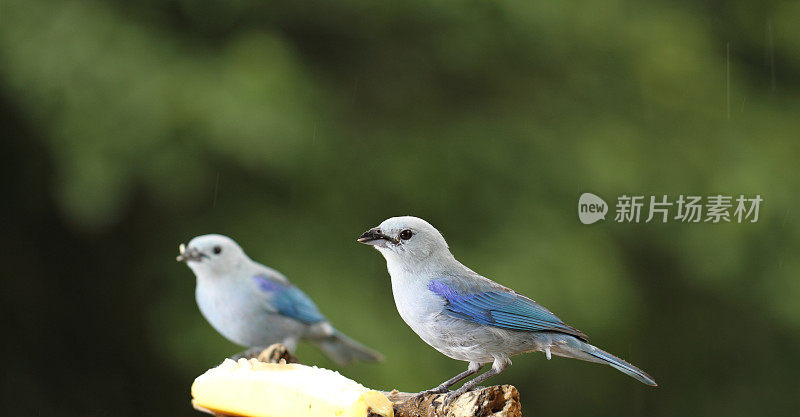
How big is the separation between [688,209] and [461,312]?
2.73m

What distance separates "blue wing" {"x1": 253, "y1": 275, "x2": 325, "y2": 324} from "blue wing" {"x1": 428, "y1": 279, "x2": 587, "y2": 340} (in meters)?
0.90

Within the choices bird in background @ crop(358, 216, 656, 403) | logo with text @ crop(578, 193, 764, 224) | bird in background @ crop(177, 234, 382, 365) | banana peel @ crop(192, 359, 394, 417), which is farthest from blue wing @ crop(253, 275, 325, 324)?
logo with text @ crop(578, 193, 764, 224)

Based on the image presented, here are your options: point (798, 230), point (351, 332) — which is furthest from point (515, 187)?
point (798, 230)

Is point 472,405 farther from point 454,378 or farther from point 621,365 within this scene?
point 621,365

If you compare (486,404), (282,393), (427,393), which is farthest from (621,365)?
(282,393)

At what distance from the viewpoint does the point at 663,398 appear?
4.32 m

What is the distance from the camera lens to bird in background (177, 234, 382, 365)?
229cm

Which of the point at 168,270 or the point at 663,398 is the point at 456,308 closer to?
the point at 168,270

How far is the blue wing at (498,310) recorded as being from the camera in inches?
59.5

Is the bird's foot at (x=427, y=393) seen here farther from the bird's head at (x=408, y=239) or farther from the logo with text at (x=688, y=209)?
the logo with text at (x=688, y=209)

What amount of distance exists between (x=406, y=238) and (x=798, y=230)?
3.11 metres

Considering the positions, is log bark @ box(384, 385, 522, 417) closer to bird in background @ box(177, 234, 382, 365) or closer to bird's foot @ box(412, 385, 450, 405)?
bird's foot @ box(412, 385, 450, 405)

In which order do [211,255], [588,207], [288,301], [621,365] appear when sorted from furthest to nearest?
[588,207], [288,301], [211,255], [621,365]

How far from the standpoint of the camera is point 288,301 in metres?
2.39
